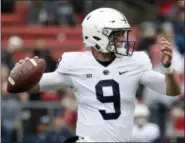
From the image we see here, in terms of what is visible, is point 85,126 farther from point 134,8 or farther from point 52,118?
point 134,8

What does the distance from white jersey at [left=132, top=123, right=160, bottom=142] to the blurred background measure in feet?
0.04

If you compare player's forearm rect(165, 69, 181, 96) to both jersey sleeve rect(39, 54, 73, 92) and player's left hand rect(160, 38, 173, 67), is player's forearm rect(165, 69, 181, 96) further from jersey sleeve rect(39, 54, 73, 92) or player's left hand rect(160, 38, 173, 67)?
jersey sleeve rect(39, 54, 73, 92)

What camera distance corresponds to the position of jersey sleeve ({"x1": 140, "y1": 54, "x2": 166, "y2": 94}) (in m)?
5.43

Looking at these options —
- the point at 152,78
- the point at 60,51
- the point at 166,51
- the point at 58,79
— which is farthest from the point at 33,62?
the point at 60,51

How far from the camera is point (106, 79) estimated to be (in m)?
5.47

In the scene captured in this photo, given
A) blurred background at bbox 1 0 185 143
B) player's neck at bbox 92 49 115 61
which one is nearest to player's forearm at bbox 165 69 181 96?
player's neck at bbox 92 49 115 61

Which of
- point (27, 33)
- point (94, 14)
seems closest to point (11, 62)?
point (27, 33)

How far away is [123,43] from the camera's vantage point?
5.54 metres

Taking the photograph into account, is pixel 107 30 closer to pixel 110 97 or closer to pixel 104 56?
pixel 104 56

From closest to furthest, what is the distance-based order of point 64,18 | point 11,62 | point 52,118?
point 52,118
point 11,62
point 64,18

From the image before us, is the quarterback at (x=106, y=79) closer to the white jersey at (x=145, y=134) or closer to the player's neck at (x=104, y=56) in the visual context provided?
the player's neck at (x=104, y=56)

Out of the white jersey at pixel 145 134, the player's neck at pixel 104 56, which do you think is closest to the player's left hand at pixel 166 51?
the player's neck at pixel 104 56

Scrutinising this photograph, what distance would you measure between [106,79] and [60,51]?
6.37 m

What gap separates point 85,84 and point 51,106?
3679mm
